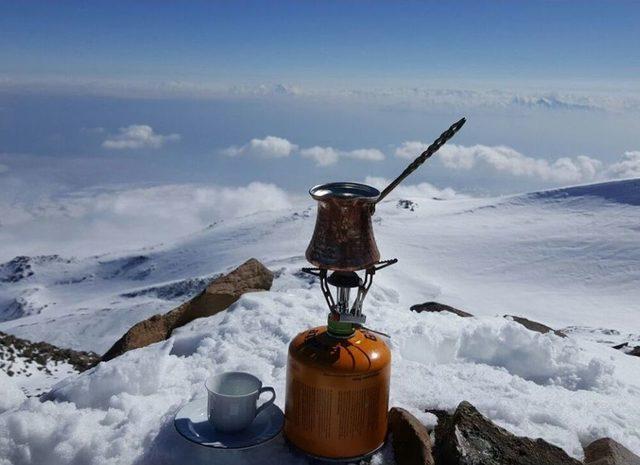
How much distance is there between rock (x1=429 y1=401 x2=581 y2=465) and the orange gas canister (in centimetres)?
47

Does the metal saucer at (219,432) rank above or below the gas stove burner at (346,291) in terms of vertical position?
below

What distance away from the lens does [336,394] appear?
359 centimetres

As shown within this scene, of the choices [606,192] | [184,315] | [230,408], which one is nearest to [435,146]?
[230,408]

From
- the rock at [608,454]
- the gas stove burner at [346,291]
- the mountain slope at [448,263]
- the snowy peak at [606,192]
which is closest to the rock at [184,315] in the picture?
the gas stove burner at [346,291]

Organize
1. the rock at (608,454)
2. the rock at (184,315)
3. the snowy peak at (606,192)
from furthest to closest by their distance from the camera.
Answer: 1. the snowy peak at (606,192)
2. the rock at (184,315)
3. the rock at (608,454)

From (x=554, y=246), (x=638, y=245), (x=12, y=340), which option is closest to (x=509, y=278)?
(x=554, y=246)

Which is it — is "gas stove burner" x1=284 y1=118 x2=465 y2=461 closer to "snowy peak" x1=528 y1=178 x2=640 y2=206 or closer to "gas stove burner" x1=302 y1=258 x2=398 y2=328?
"gas stove burner" x1=302 y1=258 x2=398 y2=328

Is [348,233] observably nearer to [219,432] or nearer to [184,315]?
[219,432]

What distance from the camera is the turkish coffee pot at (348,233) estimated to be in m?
3.53

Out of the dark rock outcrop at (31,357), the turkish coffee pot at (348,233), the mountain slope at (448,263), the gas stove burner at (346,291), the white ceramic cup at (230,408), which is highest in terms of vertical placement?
the turkish coffee pot at (348,233)

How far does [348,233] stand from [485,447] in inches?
63.7

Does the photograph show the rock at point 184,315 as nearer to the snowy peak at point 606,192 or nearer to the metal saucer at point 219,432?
the metal saucer at point 219,432

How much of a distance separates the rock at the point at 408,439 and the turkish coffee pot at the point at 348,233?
2.95 feet

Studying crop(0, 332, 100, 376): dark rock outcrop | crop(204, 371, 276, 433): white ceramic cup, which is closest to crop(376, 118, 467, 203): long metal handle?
crop(204, 371, 276, 433): white ceramic cup
